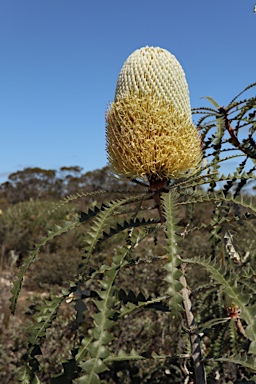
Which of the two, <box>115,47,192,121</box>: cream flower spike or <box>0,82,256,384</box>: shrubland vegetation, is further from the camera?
<box>115,47,192,121</box>: cream flower spike

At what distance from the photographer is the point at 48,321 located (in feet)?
3.79

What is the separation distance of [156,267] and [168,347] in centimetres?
102

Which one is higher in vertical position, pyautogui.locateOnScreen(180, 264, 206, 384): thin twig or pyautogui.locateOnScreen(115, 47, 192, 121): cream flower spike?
pyautogui.locateOnScreen(115, 47, 192, 121): cream flower spike

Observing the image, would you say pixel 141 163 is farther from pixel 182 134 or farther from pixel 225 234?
pixel 225 234

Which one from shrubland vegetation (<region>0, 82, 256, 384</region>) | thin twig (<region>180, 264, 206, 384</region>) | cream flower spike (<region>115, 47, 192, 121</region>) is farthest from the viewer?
cream flower spike (<region>115, 47, 192, 121</region>)

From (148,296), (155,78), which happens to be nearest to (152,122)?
(155,78)

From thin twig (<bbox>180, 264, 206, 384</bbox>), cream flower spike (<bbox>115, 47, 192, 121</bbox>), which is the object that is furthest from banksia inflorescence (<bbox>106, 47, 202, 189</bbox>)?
thin twig (<bbox>180, 264, 206, 384</bbox>)

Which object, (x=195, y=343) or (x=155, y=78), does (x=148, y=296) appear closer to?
(x=195, y=343)

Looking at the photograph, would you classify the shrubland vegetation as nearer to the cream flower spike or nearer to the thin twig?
the thin twig

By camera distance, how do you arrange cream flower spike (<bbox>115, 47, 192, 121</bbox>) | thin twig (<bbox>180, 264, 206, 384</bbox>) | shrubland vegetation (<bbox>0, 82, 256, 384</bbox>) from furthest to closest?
cream flower spike (<bbox>115, 47, 192, 121</bbox>) < thin twig (<bbox>180, 264, 206, 384</bbox>) < shrubland vegetation (<bbox>0, 82, 256, 384</bbox>)

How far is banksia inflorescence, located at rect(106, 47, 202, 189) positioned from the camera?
131 cm

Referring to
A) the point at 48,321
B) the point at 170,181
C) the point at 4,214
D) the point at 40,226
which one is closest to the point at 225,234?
the point at 170,181

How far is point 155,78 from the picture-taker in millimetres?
1373

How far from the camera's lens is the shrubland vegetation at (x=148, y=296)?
39.9 inches
